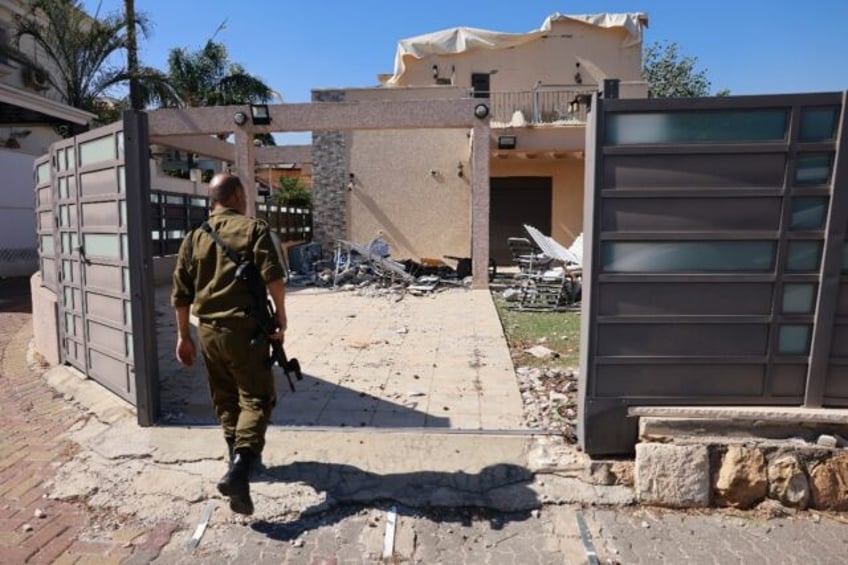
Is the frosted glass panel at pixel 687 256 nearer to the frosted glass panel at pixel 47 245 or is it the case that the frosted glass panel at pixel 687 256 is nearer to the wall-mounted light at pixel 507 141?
the frosted glass panel at pixel 47 245

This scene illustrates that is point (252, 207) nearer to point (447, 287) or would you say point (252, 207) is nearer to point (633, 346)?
point (447, 287)

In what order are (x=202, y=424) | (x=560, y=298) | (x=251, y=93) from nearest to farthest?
(x=202, y=424) → (x=560, y=298) → (x=251, y=93)

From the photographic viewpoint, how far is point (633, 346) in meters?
3.42

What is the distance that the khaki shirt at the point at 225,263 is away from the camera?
3074 mm

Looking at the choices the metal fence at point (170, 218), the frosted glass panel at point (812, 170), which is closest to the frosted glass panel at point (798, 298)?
the frosted glass panel at point (812, 170)

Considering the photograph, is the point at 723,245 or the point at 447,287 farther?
the point at 447,287

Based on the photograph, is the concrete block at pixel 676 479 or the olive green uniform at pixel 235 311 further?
the concrete block at pixel 676 479

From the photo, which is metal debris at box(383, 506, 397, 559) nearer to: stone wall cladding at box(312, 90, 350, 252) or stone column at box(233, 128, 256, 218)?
stone column at box(233, 128, 256, 218)

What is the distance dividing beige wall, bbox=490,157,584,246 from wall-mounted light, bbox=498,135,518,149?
196 cm

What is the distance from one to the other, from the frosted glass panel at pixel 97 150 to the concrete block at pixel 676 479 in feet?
13.4

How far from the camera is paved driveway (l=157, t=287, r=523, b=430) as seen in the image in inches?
177

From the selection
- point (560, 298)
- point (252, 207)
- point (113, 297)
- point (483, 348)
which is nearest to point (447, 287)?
point (560, 298)

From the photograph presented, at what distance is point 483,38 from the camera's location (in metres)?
18.9

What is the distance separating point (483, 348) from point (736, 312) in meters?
3.68
